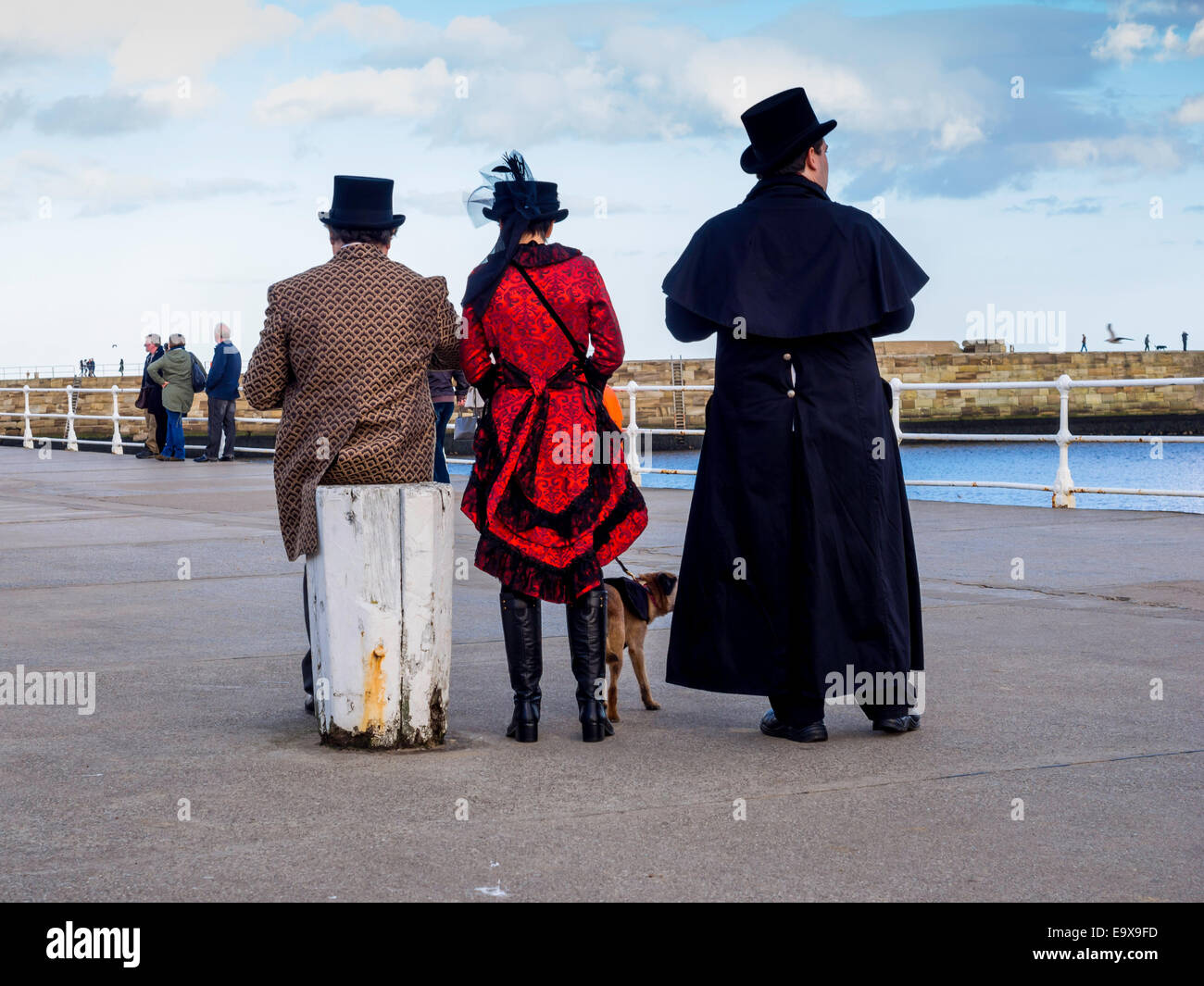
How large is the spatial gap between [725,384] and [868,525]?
67cm

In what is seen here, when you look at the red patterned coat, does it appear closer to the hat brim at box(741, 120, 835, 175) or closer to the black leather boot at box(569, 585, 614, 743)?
the black leather boot at box(569, 585, 614, 743)

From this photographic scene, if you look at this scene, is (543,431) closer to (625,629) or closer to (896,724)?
(625,629)

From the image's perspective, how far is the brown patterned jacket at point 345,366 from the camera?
16.9ft

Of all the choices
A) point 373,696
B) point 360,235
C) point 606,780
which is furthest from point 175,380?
point 606,780

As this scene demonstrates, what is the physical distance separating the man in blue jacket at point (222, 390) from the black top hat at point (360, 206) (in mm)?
15046

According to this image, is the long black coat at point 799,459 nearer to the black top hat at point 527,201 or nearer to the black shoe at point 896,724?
the black shoe at point 896,724

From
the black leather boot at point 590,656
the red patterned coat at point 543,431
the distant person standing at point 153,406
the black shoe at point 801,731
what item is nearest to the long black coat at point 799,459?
the black shoe at point 801,731

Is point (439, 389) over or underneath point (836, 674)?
over

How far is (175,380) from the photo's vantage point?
22.5m

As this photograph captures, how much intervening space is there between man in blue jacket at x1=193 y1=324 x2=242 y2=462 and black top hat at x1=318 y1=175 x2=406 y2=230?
1505 cm
